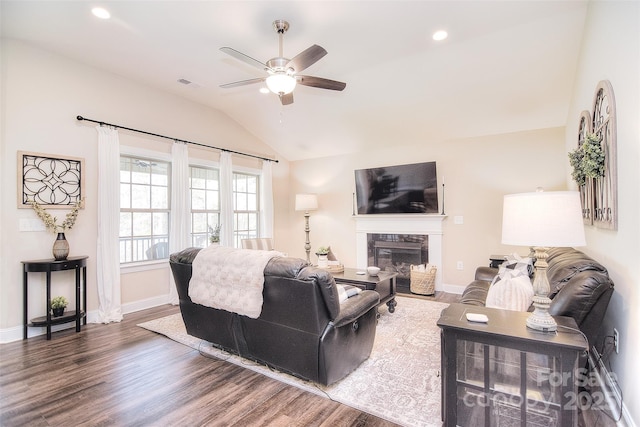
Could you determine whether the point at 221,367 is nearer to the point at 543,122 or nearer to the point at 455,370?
the point at 455,370

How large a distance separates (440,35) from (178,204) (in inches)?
162

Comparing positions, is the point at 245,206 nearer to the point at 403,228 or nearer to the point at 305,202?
the point at 305,202

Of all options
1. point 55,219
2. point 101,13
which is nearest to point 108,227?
point 55,219

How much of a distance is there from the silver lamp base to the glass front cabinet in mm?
39

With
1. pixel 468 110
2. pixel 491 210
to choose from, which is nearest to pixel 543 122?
pixel 468 110

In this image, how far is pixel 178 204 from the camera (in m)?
4.82

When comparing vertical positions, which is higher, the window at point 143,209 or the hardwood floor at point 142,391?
the window at point 143,209

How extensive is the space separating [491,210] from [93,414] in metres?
5.20

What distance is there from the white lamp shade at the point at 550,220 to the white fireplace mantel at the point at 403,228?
12.1 ft

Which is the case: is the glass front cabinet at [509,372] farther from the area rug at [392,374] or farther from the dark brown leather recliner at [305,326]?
the dark brown leather recliner at [305,326]

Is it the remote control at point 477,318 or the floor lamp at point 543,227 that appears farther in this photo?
the remote control at point 477,318

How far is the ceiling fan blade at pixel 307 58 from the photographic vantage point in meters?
2.61

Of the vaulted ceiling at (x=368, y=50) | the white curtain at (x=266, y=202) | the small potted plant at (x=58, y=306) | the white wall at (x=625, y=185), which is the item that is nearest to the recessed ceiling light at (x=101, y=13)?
the vaulted ceiling at (x=368, y=50)

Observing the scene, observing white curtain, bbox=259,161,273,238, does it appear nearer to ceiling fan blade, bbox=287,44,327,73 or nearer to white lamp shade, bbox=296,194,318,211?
white lamp shade, bbox=296,194,318,211
